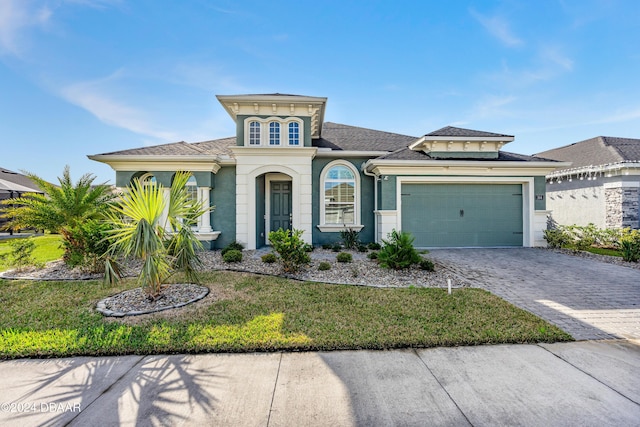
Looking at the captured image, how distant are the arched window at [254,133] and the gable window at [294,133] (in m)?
1.18

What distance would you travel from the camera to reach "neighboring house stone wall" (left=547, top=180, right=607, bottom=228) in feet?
39.8

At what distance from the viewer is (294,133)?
10.1 m

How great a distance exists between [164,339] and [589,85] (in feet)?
61.6

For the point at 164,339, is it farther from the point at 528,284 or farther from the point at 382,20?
the point at 382,20

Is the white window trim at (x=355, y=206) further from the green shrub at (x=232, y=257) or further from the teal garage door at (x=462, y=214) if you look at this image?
the green shrub at (x=232, y=257)

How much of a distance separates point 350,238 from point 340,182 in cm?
231

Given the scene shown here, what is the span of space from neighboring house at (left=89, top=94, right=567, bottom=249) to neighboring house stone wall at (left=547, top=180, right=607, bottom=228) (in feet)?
13.0

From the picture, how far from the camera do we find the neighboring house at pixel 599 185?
1127 centimetres

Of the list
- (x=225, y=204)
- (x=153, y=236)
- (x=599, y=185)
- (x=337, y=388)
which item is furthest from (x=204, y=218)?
(x=599, y=185)

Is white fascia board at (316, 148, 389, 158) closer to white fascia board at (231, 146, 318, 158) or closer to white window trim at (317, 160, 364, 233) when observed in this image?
white window trim at (317, 160, 364, 233)

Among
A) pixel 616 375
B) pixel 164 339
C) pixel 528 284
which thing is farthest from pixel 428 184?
pixel 164 339

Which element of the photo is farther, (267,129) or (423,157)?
(423,157)

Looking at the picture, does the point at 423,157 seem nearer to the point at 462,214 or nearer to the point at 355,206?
the point at 462,214

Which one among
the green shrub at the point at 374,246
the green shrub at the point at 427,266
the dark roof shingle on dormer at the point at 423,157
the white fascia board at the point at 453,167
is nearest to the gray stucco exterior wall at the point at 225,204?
the green shrub at the point at 374,246
